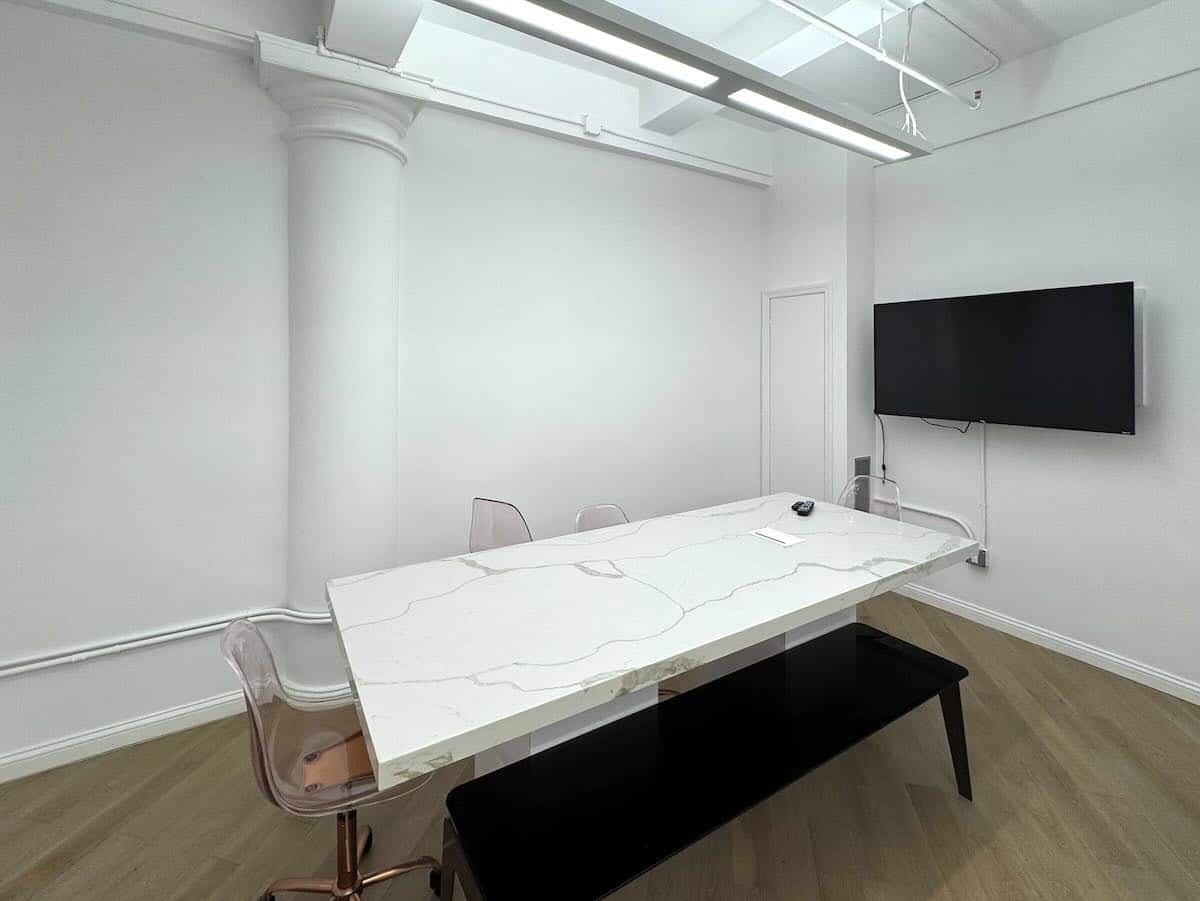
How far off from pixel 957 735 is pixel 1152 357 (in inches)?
88.4

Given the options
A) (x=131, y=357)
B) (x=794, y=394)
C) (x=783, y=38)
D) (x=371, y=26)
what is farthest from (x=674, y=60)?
(x=794, y=394)

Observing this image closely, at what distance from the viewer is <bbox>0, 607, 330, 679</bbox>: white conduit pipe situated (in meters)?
2.31

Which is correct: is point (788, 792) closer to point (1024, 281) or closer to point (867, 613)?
point (867, 613)

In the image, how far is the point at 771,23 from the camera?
2.88 metres

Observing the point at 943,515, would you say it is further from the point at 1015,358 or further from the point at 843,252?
the point at 843,252

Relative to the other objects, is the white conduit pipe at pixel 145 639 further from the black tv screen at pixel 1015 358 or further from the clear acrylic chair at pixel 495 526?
the black tv screen at pixel 1015 358

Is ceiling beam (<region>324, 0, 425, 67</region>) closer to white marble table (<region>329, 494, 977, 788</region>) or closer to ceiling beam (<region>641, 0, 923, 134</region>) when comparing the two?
ceiling beam (<region>641, 0, 923, 134</region>)

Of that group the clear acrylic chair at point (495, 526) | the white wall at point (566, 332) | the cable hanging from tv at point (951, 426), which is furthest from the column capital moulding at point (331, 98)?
the cable hanging from tv at point (951, 426)

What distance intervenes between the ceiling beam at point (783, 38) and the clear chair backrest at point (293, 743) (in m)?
3.33

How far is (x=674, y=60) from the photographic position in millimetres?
1764

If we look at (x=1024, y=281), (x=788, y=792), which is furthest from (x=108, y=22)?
(x=1024, y=281)

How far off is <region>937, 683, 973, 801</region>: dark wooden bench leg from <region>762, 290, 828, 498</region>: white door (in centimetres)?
213

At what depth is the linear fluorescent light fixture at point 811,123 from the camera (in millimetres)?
2070

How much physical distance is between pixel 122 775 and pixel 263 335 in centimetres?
191
